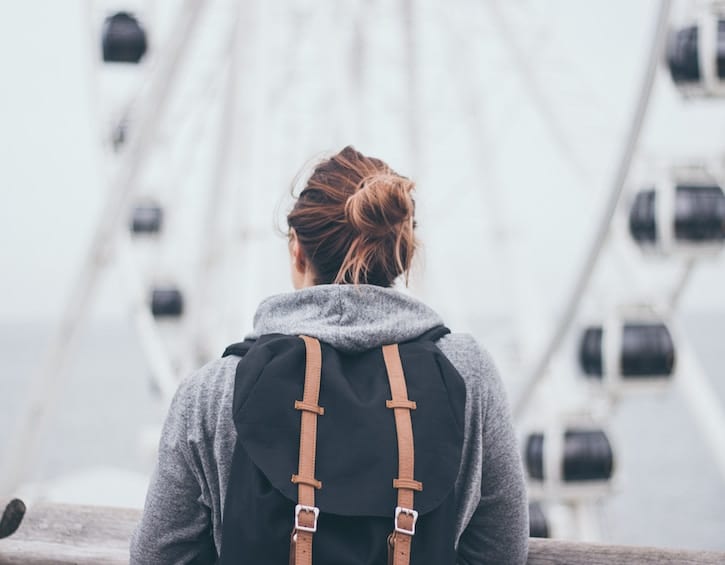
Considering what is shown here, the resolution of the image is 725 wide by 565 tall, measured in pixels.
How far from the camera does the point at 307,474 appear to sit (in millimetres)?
1526

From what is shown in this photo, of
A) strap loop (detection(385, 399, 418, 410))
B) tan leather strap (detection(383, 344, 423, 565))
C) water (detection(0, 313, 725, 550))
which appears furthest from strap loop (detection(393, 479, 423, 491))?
water (detection(0, 313, 725, 550))

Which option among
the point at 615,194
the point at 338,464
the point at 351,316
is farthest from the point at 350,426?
the point at 615,194

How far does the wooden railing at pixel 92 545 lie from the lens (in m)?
1.78

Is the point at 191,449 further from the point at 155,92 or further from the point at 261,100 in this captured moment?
the point at 261,100

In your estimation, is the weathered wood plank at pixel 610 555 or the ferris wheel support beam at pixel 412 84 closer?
the weathered wood plank at pixel 610 555

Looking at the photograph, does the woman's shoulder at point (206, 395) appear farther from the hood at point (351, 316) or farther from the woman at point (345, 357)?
the hood at point (351, 316)

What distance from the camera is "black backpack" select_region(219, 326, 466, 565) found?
1521 mm

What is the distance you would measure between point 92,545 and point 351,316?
0.76 meters

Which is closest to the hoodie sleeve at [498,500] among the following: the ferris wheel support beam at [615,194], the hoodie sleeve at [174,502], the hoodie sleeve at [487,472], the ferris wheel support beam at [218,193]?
the hoodie sleeve at [487,472]

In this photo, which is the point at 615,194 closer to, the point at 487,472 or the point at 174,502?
the point at 487,472

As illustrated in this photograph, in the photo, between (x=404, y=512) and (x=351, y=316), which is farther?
(x=351, y=316)

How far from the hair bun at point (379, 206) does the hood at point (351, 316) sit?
10 cm

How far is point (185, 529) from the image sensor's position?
1713mm

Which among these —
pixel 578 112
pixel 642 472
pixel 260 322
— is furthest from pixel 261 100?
pixel 642 472
